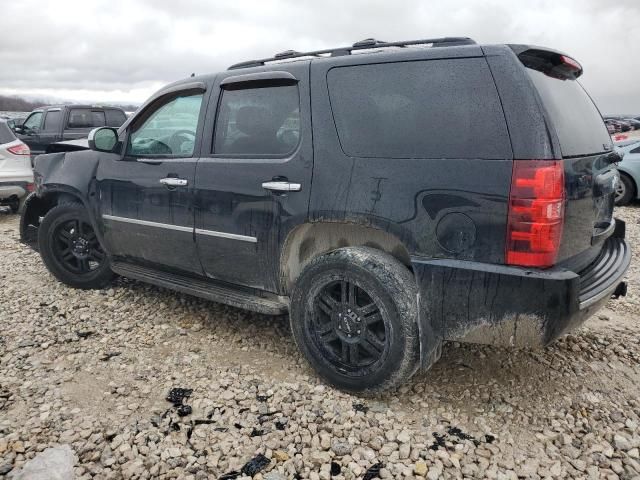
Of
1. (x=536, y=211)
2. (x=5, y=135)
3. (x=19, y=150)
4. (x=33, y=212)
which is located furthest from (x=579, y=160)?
(x=5, y=135)

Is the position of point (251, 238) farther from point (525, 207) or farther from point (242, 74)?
point (525, 207)

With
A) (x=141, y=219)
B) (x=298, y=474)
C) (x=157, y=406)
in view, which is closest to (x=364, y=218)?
(x=298, y=474)

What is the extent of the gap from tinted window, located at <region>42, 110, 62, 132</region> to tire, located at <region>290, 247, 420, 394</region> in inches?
392

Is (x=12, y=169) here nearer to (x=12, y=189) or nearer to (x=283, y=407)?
(x=12, y=189)

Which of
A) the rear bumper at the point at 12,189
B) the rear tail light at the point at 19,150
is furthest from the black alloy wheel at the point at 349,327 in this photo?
the rear tail light at the point at 19,150

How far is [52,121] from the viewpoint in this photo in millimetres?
10844

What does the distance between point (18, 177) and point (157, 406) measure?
6.48 m

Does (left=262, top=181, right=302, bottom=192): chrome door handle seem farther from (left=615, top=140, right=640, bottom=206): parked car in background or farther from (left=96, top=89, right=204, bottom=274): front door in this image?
(left=615, top=140, right=640, bottom=206): parked car in background

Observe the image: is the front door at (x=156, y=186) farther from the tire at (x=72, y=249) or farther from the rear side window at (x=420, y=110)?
the rear side window at (x=420, y=110)

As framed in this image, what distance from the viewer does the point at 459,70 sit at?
2449mm

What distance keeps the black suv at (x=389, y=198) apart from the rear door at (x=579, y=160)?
0.05 ft

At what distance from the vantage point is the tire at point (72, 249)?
4449 mm

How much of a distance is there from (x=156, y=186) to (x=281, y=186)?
3.91 feet

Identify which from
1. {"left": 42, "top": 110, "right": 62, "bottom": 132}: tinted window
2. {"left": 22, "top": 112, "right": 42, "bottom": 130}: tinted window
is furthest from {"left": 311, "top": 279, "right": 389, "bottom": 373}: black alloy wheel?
{"left": 22, "top": 112, "right": 42, "bottom": 130}: tinted window
